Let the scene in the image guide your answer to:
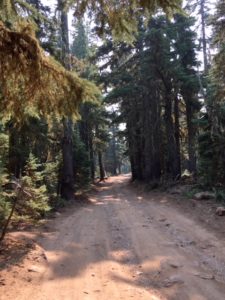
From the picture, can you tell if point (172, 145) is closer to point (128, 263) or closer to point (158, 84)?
point (158, 84)

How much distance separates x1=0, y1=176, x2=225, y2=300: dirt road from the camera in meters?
6.23

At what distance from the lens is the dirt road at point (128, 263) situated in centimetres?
623

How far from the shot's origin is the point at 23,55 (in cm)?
584

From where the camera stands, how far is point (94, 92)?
6.45 metres

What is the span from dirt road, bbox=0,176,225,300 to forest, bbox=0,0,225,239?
1.83 meters

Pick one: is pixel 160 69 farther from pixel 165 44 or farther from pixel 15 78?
pixel 15 78

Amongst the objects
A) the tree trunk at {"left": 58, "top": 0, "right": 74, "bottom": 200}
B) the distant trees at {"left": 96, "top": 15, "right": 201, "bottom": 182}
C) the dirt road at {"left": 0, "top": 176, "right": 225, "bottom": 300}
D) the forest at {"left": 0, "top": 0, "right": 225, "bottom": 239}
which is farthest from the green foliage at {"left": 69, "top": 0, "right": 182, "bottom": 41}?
the distant trees at {"left": 96, "top": 15, "right": 201, "bottom": 182}

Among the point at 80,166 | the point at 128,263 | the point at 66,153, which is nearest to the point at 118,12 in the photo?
the point at 128,263

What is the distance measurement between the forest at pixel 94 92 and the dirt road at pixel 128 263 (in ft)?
6.01

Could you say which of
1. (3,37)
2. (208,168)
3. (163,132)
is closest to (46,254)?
(3,37)

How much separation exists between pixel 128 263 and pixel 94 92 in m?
3.90

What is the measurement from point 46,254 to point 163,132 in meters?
20.6

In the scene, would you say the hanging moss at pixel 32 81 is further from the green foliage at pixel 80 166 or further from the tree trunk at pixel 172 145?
the tree trunk at pixel 172 145

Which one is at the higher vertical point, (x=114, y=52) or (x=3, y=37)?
(x=114, y=52)
